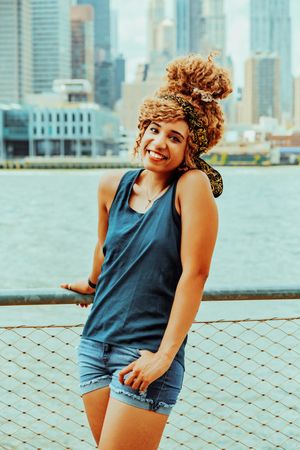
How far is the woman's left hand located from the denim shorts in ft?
0.10

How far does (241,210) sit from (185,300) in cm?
5146

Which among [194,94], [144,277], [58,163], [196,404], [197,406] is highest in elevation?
[194,94]

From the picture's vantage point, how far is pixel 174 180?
2.17 metres

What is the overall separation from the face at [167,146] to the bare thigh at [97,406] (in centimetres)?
61

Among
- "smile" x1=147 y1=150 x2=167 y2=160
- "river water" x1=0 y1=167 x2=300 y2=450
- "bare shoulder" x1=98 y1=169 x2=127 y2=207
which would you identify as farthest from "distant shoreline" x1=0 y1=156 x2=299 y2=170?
"smile" x1=147 y1=150 x2=167 y2=160

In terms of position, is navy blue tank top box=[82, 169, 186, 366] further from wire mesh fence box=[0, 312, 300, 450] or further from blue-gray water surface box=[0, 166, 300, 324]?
wire mesh fence box=[0, 312, 300, 450]

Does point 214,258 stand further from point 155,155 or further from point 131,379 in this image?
point 131,379

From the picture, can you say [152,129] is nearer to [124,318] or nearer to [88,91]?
[124,318]

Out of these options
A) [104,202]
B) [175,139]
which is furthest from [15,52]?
[175,139]

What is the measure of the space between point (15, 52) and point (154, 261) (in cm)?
17947

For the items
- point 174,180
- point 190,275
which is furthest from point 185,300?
point 174,180

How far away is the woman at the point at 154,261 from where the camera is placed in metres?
2.04

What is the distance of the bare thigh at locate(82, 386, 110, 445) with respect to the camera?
2166mm

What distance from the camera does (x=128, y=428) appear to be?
203 cm
